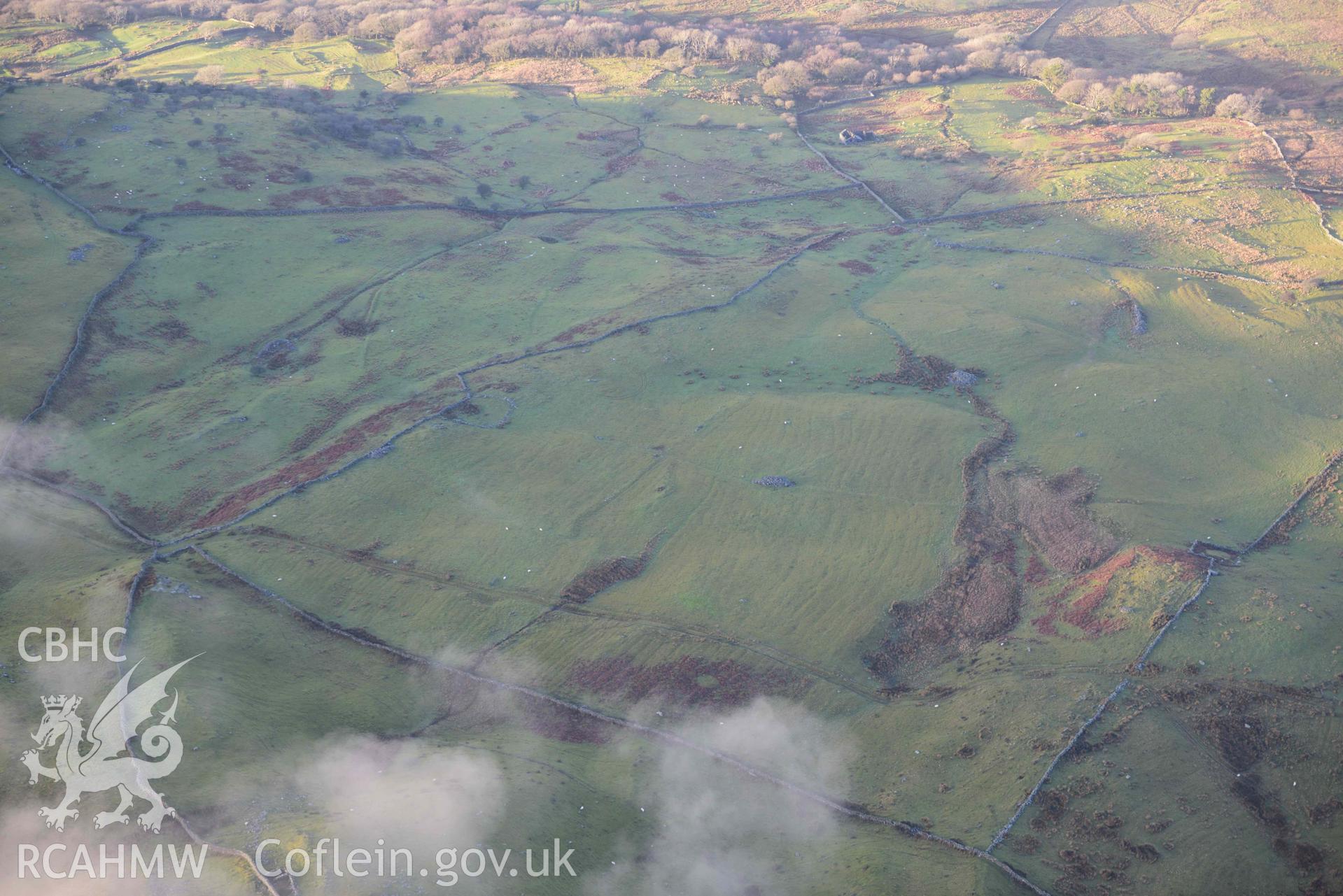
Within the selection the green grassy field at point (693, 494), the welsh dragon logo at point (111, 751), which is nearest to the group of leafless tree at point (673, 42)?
the green grassy field at point (693, 494)

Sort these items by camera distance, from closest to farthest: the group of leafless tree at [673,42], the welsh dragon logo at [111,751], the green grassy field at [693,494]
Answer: the welsh dragon logo at [111,751]
the green grassy field at [693,494]
the group of leafless tree at [673,42]

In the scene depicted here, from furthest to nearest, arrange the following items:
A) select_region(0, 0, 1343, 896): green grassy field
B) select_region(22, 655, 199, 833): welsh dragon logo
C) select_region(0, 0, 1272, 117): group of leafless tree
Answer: select_region(0, 0, 1272, 117): group of leafless tree, select_region(0, 0, 1343, 896): green grassy field, select_region(22, 655, 199, 833): welsh dragon logo

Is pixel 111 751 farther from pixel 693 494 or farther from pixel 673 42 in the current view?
pixel 673 42

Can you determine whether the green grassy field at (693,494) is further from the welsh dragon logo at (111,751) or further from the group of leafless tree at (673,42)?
the group of leafless tree at (673,42)

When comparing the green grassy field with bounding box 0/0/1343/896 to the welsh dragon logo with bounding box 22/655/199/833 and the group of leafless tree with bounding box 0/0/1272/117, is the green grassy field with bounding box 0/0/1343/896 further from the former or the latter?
the group of leafless tree with bounding box 0/0/1272/117

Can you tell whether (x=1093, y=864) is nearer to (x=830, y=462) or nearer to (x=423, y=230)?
(x=830, y=462)

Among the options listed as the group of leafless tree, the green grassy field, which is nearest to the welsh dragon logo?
the green grassy field

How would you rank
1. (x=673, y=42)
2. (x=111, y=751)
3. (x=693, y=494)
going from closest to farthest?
(x=111, y=751), (x=693, y=494), (x=673, y=42)

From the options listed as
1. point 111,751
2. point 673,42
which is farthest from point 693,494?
point 673,42
